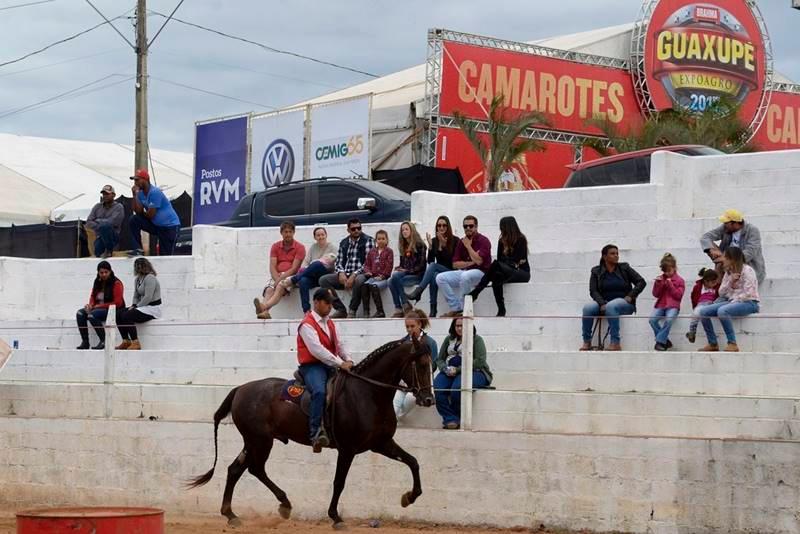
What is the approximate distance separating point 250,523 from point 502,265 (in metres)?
4.47

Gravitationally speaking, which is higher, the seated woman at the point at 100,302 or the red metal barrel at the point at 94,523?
the seated woman at the point at 100,302

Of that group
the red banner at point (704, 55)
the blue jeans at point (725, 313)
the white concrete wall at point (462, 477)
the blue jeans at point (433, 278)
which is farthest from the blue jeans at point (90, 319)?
the red banner at point (704, 55)

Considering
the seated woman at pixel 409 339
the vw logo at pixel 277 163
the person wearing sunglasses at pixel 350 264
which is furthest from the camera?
the vw logo at pixel 277 163

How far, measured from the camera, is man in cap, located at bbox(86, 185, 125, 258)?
24.8 metres

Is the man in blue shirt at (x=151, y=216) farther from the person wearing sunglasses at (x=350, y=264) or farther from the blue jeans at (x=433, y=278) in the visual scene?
the blue jeans at (x=433, y=278)

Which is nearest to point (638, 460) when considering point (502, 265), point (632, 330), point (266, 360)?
point (632, 330)

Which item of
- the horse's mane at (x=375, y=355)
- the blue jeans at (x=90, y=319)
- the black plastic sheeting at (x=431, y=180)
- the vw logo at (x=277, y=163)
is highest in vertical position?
the vw logo at (x=277, y=163)

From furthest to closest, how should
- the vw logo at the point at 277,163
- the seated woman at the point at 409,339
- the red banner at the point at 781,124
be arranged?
the red banner at the point at 781,124
the vw logo at the point at 277,163
the seated woman at the point at 409,339

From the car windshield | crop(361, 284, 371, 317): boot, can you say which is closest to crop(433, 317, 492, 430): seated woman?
crop(361, 284, 371, 317): boot

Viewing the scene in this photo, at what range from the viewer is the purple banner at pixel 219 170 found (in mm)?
35406

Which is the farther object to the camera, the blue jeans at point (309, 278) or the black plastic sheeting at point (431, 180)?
the black plastic sheeting at point (431, 180)

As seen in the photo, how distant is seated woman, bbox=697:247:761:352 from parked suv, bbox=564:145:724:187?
507cm

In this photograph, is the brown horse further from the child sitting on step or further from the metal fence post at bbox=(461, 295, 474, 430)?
the child sitting on step

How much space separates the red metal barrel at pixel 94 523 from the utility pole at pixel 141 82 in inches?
791
